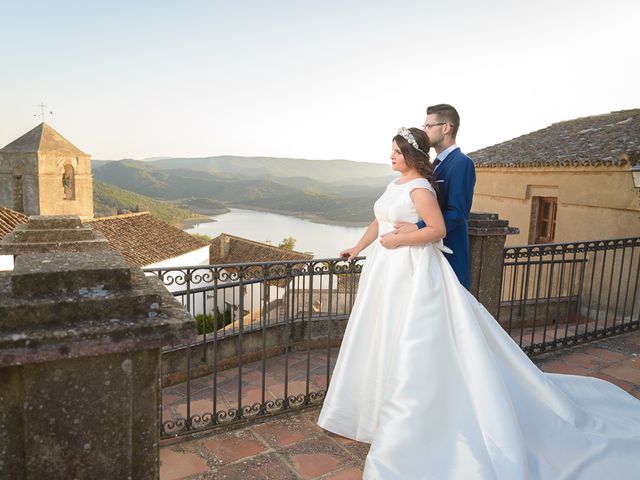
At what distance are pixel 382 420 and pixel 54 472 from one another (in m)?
1.67

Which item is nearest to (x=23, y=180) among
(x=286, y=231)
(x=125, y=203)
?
(x=125, y=203)

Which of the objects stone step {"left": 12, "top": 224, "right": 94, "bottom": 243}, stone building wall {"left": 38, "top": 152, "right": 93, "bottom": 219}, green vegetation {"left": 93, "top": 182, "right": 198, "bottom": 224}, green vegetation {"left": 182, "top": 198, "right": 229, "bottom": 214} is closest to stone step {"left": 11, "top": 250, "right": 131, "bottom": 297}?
stone step {"left": 12, "top": 224, "right": 94, "bottom": 243}

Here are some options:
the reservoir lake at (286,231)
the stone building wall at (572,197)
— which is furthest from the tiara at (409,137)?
the reservoir lake at (286,231)

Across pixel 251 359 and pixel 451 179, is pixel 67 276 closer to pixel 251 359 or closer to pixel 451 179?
pixel 451 179

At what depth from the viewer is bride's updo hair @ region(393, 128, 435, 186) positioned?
2777 millimetres

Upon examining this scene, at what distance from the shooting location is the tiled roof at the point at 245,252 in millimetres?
29284

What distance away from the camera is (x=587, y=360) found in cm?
478

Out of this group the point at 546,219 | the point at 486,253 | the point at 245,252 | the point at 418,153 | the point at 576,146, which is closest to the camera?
the point at 418,153

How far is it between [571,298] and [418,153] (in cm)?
616

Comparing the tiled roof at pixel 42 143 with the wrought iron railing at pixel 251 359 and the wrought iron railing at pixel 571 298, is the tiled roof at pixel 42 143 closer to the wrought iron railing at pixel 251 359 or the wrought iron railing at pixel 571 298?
the wrought iron railing at pixel 571 298

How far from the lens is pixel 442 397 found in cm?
260

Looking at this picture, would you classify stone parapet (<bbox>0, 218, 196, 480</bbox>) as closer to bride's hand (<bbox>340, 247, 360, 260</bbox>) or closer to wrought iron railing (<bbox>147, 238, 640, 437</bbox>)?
wrought iron railing (<bbox>147, 238, 640, 437</bbox>)

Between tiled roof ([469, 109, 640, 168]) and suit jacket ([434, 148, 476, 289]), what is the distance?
874cm

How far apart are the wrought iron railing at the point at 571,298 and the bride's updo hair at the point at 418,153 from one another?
2.10 metres
